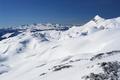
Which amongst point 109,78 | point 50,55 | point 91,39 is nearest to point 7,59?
point 50,55

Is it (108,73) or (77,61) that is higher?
(77,61)

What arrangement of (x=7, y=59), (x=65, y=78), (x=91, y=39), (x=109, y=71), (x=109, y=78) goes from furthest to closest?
1. (x=7, y=59)
2. (x=91, y=39)
3. (x=65, y=78)
4. (x=109, y=71)
5. (x=109, y=78)

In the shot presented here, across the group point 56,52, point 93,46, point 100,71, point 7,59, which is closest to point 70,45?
point 56,52

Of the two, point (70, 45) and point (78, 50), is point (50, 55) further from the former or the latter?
point (78, 50)

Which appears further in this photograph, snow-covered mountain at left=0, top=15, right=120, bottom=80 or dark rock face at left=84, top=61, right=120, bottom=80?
snow-covered mountain at left=0, top=15, right=120, bottom=80

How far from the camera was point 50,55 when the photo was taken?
126625 millimetres

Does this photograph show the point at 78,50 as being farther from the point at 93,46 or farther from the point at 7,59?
the point at 7,59

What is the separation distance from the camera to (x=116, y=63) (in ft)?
126

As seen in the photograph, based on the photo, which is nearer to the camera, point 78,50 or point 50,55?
point 78,50

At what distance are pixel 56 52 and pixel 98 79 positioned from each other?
93.0m

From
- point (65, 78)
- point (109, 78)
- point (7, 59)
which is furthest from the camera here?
point (7, 59)

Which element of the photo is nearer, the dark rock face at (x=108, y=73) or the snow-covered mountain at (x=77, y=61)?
the dark rock face at (x=108, y=73)

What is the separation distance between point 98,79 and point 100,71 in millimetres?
2519

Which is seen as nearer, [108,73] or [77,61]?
[108,73]
